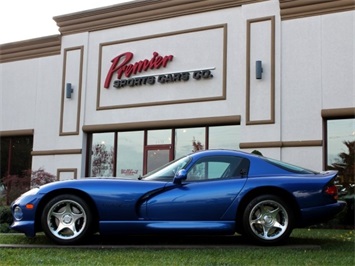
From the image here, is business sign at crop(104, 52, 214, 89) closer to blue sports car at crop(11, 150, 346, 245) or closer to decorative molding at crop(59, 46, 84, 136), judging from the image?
decorative molding at crop(59, 46, 84, 136)

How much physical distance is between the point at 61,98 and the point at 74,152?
204 centimetres

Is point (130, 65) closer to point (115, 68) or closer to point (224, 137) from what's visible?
point (115, 68)

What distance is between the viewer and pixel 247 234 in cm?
559

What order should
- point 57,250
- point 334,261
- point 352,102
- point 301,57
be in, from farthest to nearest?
point 301,57, point 352,102, point 57,250, point 334,261

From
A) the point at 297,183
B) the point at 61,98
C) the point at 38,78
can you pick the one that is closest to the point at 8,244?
the point at 297,183

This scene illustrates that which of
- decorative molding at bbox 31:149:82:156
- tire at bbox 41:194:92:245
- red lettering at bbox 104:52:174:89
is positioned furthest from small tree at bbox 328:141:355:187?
tire at bbox 41:194:92:245

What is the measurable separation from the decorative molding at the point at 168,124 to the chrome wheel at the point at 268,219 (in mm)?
7553

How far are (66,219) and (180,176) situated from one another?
145cm

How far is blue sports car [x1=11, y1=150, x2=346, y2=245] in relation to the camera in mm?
5570

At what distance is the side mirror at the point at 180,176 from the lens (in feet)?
18.5

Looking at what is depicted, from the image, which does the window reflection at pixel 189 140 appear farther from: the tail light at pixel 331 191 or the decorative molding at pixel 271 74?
the tail light at pixel 331 191

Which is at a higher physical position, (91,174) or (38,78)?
(38,78)

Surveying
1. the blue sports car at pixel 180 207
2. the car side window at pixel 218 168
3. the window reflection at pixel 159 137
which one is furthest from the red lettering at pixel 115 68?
the blue sports car at pixel 180 207

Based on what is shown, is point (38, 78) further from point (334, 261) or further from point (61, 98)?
point (334, 261)
